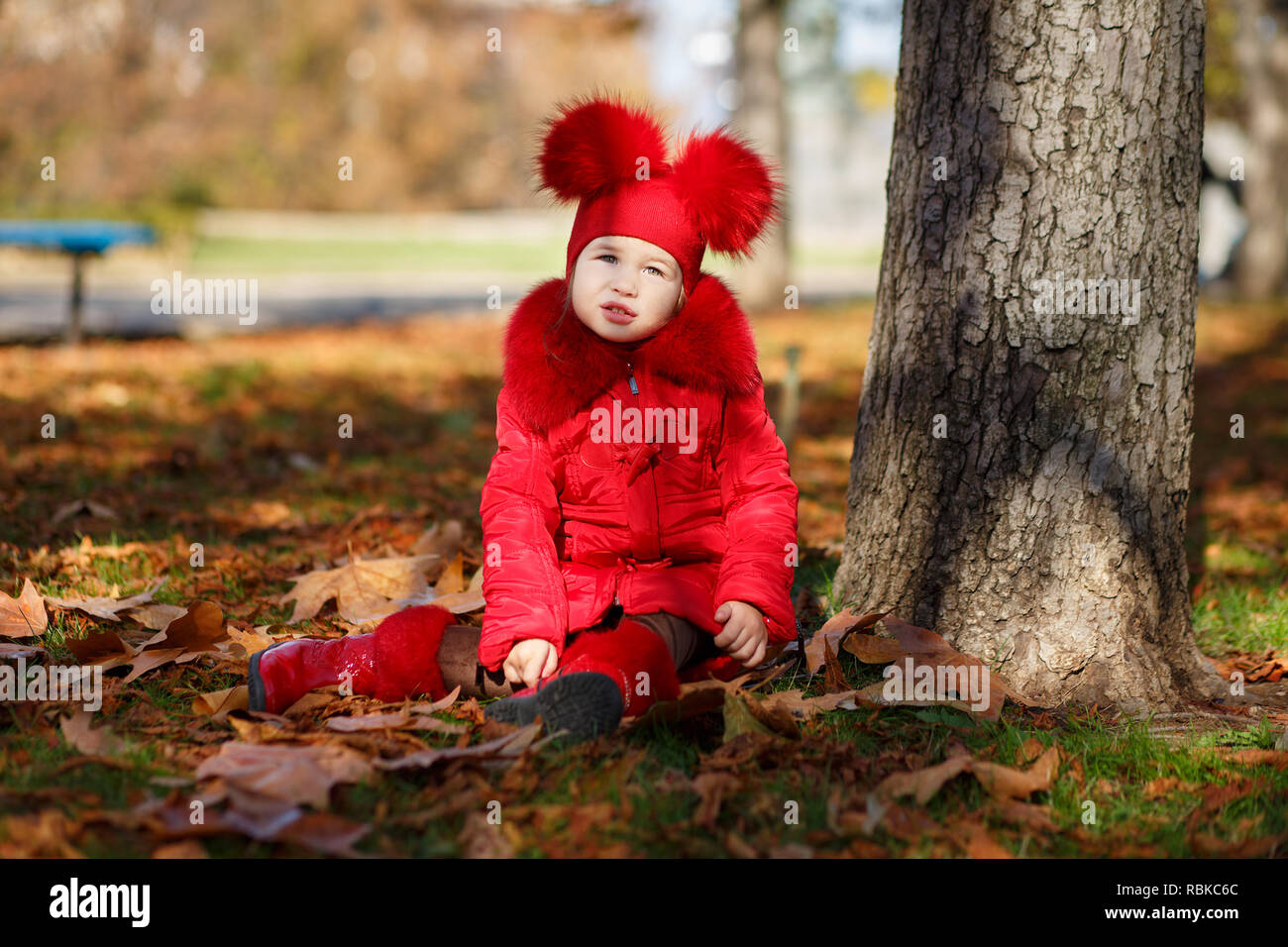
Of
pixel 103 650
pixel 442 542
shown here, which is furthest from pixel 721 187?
pixel 103 650

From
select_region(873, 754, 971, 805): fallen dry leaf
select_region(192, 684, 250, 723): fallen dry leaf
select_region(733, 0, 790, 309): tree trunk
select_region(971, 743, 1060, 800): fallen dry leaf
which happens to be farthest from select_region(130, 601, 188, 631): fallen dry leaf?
select_region(733, 0, 790, 309): tree trunk

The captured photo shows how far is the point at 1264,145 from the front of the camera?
52.1 ft

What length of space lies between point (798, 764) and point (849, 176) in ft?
229

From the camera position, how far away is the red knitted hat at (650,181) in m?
2.77

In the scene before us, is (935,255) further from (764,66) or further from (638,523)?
(764,66)

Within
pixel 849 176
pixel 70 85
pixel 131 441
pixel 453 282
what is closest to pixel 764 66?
pixel 453 282

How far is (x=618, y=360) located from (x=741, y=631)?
2.43 feet

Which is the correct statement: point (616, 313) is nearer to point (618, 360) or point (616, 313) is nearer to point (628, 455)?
point (618, 360)

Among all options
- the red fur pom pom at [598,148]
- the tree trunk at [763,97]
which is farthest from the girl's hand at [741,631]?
the tree trunk at [763,97]

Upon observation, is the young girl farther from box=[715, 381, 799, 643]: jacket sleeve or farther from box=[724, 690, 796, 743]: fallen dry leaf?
box=[724, 690, 796, 743]: fallen dry leaf

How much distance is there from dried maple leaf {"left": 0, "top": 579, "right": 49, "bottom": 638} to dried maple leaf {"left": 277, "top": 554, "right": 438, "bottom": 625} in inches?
26.2

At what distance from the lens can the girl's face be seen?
2770mm
